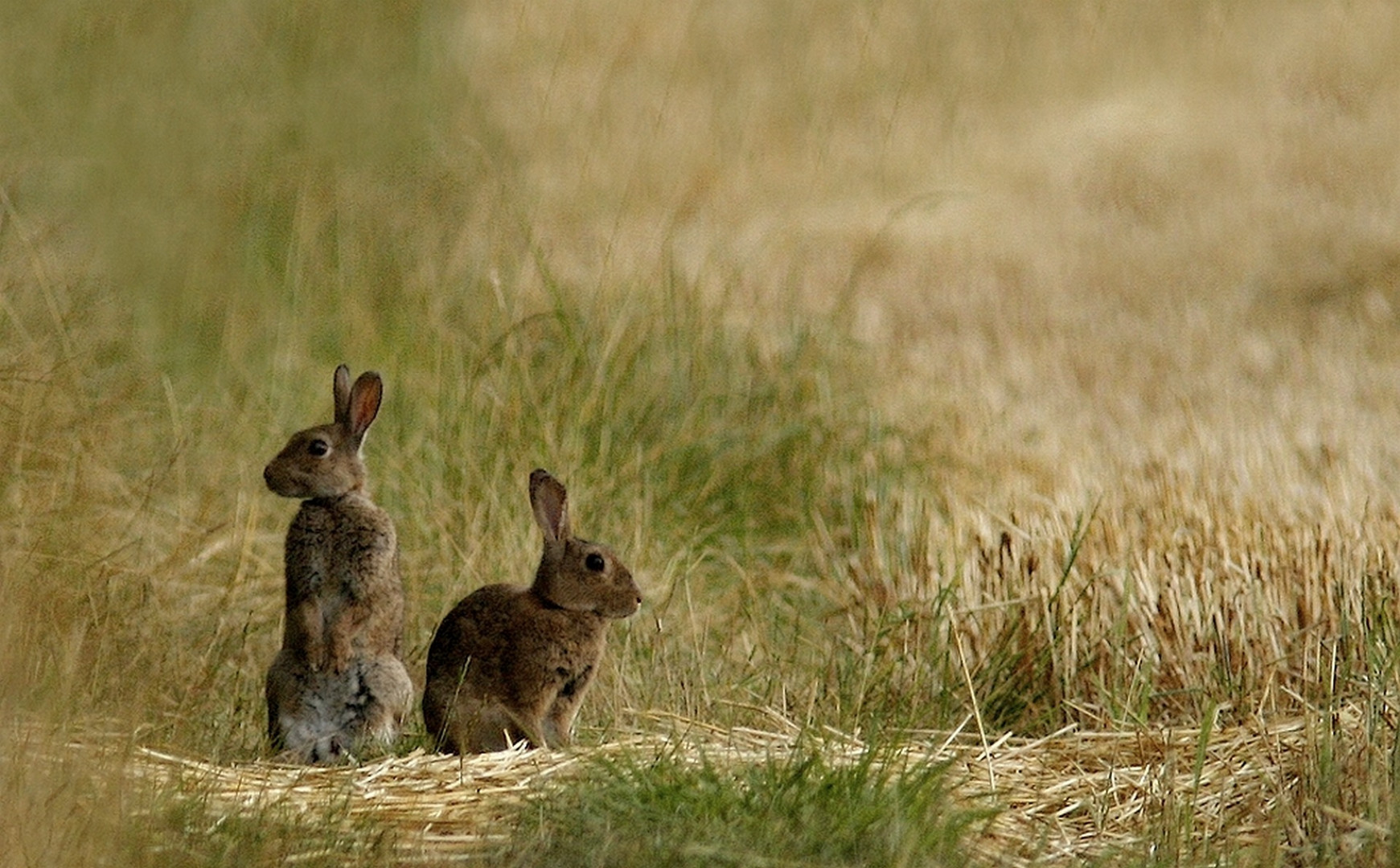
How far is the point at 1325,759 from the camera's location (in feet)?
13.7

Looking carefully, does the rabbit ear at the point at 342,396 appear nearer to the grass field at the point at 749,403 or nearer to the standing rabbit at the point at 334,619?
the standing rabbit at the point at 334,619

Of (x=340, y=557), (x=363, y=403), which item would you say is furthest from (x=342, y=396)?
(x=340, y=557)

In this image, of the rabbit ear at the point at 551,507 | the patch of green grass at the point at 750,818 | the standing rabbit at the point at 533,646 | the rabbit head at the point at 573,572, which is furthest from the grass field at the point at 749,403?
the rabbit ear at the point at 551,507

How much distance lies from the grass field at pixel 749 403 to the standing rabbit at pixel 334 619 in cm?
15

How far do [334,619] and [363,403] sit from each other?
1.64 feet

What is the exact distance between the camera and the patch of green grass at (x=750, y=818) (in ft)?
12.0

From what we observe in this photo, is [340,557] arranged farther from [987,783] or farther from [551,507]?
[987,783]

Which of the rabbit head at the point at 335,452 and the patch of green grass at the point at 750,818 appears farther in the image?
the rabbit head at the point at 335,452

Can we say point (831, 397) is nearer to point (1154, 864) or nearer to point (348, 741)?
point (348, 741)

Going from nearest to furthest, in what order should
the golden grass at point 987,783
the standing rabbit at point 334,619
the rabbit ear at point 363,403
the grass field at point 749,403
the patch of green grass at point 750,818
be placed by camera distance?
the patch of green grass at point 750,818
the golden grass at point 987,783
the grass field at point 749,403
the standing rabbit at point 334,619
the rabbit ear at point 363,403

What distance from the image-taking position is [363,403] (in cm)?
477

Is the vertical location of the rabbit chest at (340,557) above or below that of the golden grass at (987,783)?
above

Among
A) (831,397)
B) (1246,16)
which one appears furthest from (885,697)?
(1246,16)

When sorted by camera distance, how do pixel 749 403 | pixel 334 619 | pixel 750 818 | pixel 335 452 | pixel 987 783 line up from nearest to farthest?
pixel 750 818 < pixel 987 783 < pixel 334 619 < pixel 335 452 < pixel 749 403
